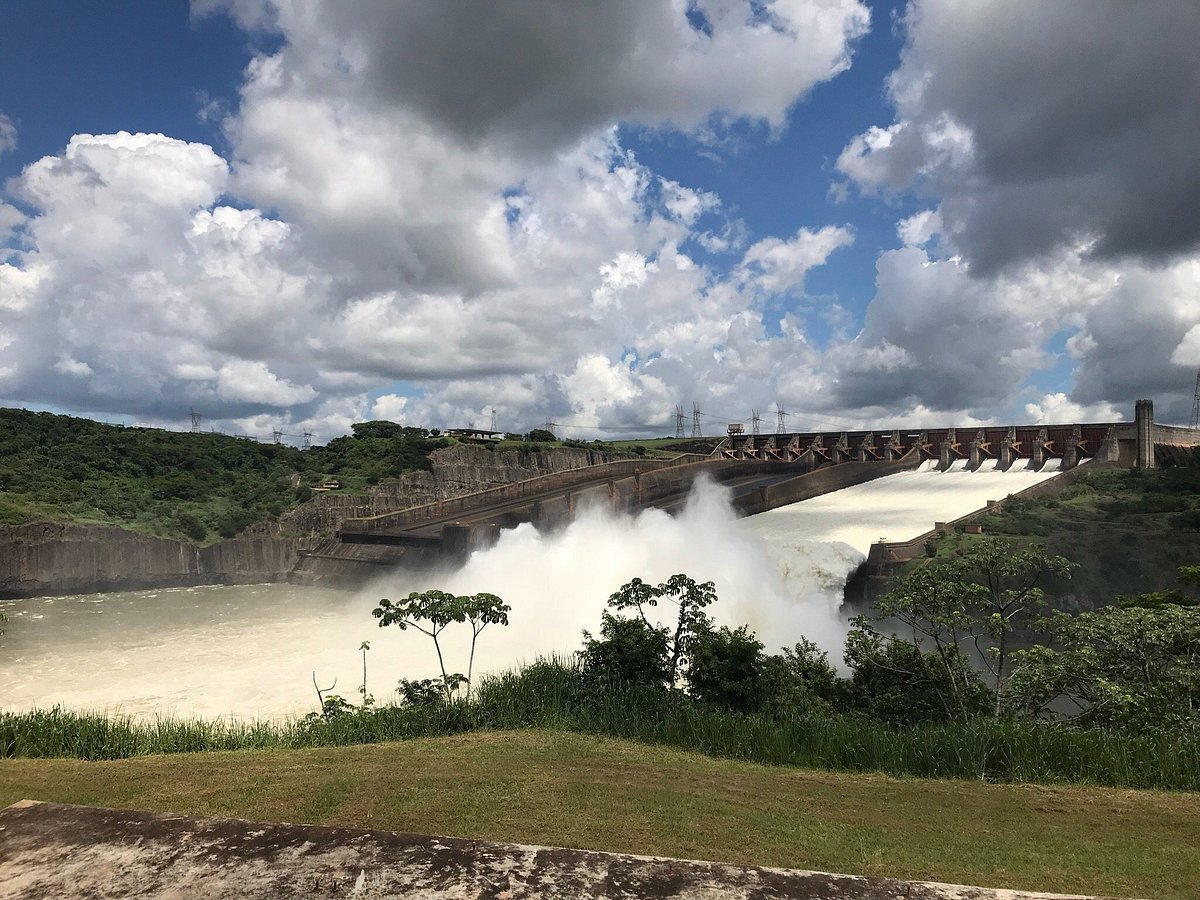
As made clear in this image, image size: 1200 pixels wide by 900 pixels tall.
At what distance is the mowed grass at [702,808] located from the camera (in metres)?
4.90

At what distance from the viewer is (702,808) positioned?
5891 millimetres

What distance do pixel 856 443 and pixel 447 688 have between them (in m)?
46.4

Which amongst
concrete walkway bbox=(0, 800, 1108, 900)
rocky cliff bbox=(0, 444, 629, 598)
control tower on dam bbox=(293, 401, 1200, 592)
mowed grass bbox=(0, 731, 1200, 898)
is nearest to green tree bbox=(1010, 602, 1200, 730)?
mowed grass bbox=(0, 731, 1200, 898)

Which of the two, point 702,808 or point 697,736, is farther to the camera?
point 697,736

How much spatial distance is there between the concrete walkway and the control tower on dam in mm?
30771

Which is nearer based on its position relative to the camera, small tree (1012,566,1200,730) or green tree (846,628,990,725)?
→ small tree (1012,566,1200,730)

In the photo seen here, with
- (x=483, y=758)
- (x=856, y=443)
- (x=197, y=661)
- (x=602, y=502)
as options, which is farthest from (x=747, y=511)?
(x=483, y=758)

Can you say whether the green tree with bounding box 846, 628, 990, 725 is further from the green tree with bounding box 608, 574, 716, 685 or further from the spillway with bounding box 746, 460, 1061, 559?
the spillway with bounding box 746, 460, 1061, 559

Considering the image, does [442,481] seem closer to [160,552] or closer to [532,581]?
[160,552]

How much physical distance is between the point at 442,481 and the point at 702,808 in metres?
50.0

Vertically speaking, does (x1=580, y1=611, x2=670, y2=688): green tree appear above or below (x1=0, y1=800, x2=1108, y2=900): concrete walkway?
below

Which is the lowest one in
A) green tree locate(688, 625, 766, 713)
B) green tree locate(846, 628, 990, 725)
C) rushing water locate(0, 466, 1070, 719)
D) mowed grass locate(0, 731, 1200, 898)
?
rushing water locate(0, 466, 1070, 719)

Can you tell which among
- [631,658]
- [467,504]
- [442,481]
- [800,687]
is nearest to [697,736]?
[631,658]

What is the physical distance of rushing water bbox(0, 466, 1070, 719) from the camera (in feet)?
67.1
